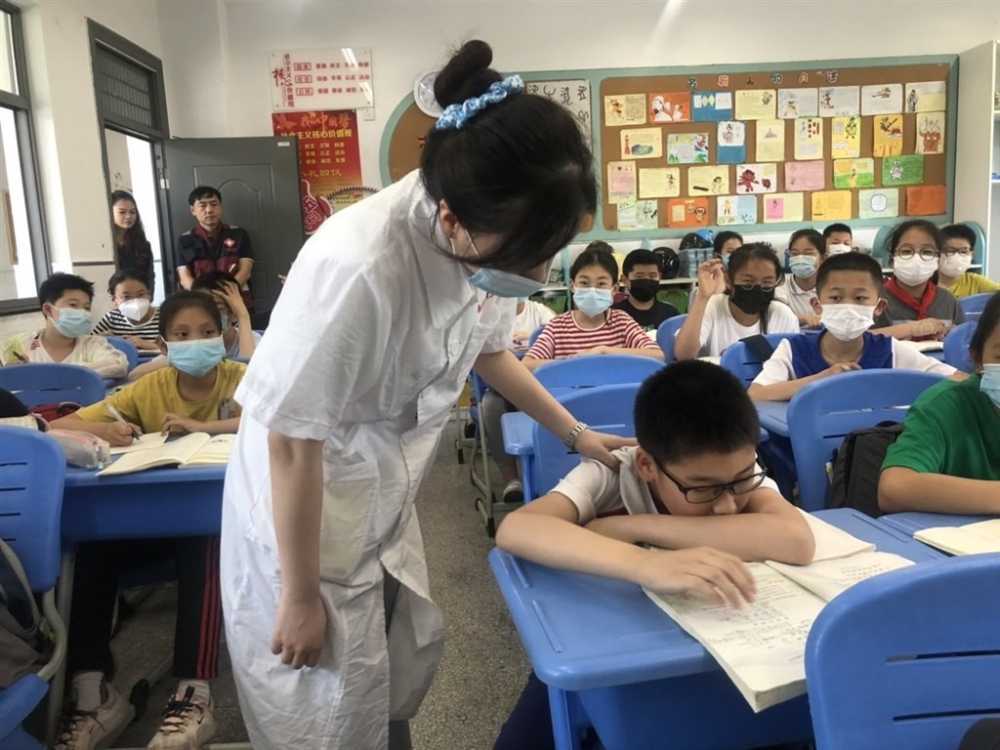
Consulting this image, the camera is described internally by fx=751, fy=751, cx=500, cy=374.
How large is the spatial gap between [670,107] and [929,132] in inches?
79.8

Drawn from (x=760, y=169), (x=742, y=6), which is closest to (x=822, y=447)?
(x=760, y=169)

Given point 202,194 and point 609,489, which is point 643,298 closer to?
point 609,489

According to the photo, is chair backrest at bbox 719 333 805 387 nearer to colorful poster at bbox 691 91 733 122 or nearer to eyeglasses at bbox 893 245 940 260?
eyeglasses at bbox 893 245 940 260

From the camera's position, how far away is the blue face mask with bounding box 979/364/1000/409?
4.19 feet

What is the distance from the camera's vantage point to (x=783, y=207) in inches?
230

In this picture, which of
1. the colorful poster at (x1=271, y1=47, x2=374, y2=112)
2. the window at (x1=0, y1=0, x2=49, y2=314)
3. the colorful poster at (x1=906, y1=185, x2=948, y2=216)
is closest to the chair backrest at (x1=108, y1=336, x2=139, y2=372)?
the window at (x1=0, y1=0, x2=49, y2=314)

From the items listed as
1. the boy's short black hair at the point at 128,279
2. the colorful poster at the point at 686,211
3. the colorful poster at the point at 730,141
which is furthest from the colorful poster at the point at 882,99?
the boy's short black hair at the point at 128,279

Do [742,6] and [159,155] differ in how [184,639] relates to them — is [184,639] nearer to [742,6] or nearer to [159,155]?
[159,155]

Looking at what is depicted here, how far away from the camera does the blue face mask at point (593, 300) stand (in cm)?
309

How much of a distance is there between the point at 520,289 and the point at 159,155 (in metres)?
5.30

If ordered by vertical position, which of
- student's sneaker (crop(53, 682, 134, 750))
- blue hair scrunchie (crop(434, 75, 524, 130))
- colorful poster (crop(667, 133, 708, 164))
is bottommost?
student's sneaker (crop(53, 682, 134, 750))

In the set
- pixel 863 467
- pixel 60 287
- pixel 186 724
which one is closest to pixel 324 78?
pixel 60 287

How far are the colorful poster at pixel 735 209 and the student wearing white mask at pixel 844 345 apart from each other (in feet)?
12.2

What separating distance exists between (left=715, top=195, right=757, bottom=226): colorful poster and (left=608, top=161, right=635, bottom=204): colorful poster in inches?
26.9
